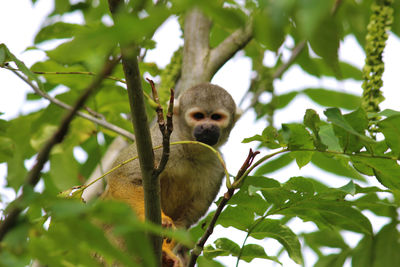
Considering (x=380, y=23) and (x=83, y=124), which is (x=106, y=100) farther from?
(x=380, y=23)

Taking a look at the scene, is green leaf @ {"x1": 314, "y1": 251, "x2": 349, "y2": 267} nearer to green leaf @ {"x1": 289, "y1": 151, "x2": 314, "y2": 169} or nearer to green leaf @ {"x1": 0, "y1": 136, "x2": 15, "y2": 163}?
green leaf @ {"x1": 289, "y1": 151, "x2": 314, "y2": 169}

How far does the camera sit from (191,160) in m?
5.50

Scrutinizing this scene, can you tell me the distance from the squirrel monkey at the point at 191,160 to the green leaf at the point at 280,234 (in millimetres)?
1341

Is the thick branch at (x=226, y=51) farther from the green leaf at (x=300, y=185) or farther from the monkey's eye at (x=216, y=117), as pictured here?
the green leaf at (x=300, y=185)

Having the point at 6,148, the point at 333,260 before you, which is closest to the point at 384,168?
the point at 333,260

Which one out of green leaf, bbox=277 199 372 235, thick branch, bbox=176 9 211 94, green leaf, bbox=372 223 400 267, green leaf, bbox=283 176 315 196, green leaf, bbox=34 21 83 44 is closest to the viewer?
green leaf, bbox=283 176 315 196

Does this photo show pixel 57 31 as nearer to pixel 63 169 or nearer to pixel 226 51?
pixel 63 169

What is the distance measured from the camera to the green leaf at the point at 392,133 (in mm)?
3037

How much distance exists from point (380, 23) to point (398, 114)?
4.25 feet

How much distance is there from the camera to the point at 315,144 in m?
3.05

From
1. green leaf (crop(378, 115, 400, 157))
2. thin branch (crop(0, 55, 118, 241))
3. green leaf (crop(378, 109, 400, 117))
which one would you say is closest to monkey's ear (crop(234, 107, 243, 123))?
green leaf (crop(378, 115, 400, 157))

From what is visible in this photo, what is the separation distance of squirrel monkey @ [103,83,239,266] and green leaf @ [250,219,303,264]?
4.40 feet

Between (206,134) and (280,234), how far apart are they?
6.00ft

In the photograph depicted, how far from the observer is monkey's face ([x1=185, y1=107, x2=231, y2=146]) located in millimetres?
5375
